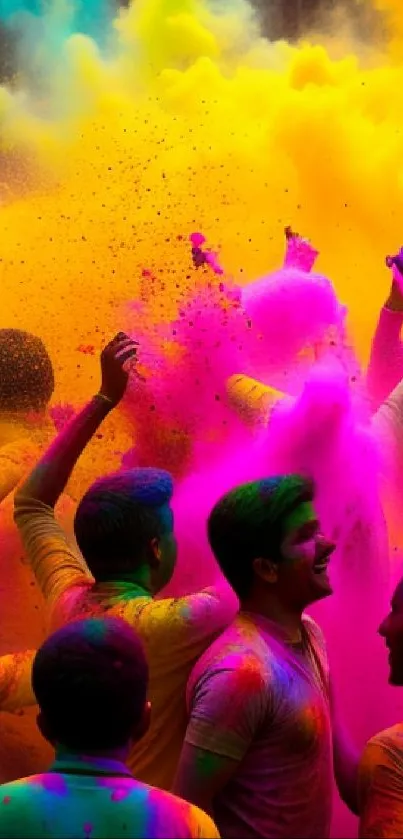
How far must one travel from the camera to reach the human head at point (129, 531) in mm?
1685

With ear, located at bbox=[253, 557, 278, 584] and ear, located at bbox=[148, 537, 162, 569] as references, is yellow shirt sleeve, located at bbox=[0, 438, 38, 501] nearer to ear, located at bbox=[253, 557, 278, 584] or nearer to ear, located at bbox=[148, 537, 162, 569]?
ear, located at bbox=[148, 537, 162, 569]

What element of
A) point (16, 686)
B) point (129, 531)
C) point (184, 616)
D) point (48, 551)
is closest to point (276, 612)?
point (184, 616)

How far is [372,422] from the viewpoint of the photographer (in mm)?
2217

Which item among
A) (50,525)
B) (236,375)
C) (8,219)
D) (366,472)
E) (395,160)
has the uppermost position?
(395,160)

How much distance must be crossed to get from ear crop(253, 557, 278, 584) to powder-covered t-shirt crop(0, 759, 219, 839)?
1.49ft

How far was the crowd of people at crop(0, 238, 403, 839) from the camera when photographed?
47.8 inches

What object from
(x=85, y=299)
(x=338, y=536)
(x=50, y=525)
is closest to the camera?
(x=50, y=525)

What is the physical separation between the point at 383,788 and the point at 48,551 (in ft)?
2.42

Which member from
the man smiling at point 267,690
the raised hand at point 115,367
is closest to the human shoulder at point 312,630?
the man smiling at point 267,690

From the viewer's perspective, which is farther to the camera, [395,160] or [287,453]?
[395,160]

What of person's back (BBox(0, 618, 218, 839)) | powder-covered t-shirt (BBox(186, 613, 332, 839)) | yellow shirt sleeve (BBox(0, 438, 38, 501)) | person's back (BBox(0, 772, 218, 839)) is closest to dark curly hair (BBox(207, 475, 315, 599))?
powder-covered t-shirt (BBox(186, 613, 332, 839))

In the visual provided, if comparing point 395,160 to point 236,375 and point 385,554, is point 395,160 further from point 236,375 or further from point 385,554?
point 385,554

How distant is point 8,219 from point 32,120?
0.25 m

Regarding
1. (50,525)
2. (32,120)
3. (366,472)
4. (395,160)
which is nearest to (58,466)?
(50,525)
